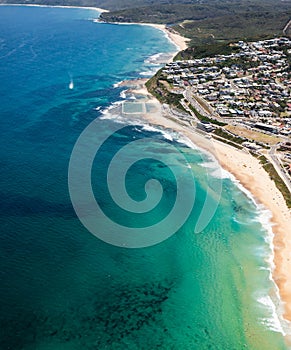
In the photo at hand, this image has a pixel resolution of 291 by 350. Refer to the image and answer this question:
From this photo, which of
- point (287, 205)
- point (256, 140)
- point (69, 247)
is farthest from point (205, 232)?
point (256, 140)

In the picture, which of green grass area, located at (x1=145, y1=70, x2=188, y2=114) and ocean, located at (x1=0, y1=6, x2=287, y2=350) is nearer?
ocean, located at (x1=0, y1=6, x2=287, y2=350)

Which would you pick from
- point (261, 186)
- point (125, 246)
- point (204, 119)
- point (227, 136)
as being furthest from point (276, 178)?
point (125, 246)

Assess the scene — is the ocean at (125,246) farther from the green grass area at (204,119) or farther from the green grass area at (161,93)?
the green grass area at (161,93)

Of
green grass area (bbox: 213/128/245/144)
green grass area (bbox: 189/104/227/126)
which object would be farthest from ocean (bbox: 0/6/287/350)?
green grass area (bbox: 189/104/227/126)

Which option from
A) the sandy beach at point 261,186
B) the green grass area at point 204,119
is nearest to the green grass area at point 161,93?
the green grass area at point 204,119

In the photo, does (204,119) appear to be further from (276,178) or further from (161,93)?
(276,178)

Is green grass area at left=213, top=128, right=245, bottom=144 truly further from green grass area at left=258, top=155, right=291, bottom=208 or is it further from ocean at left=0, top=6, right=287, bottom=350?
ocean at left=0, top=6, right=287, bottom=350
